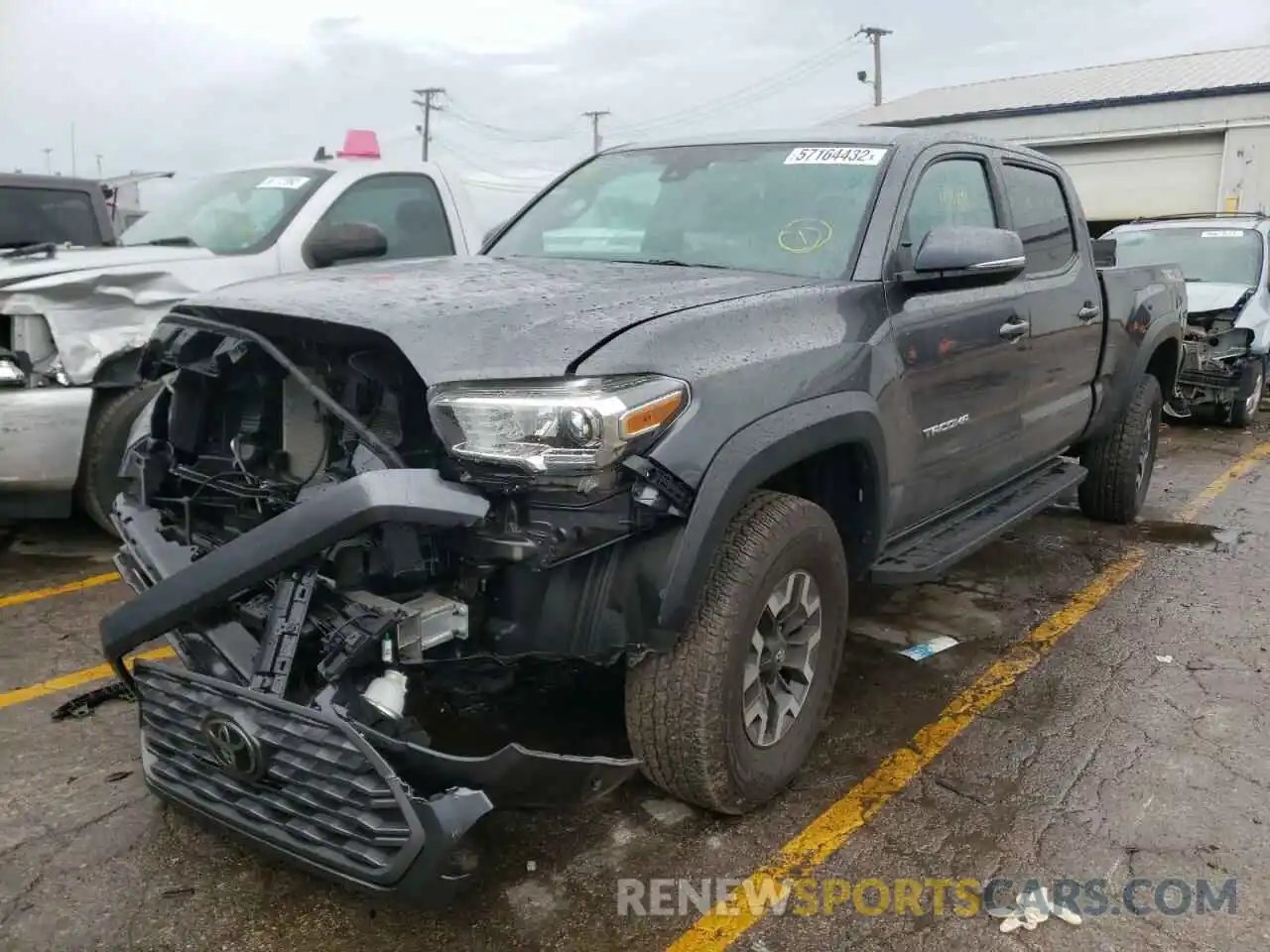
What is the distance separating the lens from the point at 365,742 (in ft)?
6.87

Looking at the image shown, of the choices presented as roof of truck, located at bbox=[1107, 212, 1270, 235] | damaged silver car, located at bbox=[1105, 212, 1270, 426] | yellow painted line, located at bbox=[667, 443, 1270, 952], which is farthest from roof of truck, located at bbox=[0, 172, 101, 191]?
roof of truck, located at bbox=[1107, 212, 1270, 235]

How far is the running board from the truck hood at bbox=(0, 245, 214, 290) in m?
3.86

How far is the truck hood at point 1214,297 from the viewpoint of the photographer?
32.2ft

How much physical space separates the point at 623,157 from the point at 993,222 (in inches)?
61.1

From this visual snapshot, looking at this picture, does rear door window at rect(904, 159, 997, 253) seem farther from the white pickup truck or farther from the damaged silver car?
the damaged silver car

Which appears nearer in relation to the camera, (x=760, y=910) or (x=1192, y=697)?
→ (x=760, y=910)

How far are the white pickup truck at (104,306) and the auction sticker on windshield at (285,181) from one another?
1cm

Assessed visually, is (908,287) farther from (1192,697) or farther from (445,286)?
(1192,697)

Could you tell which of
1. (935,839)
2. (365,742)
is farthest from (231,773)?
(935,839)

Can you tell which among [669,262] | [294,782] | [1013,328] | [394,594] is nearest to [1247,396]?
[1013,328]

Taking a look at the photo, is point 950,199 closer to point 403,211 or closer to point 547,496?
point 547,496

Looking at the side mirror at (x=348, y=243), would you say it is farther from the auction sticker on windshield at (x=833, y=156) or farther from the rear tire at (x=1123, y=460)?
the rear tire at (x=1123, y=460)

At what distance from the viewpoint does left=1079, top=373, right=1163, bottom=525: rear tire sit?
583 centimetres

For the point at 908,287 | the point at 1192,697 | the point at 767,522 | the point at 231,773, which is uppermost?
the point at 908,287
